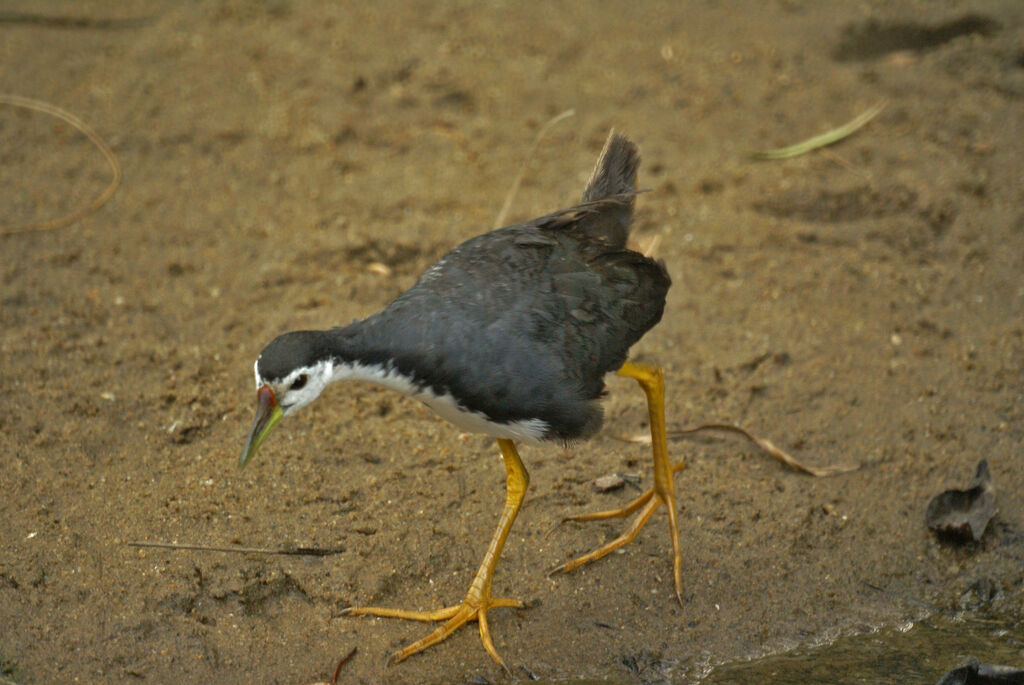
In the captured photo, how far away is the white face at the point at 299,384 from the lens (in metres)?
3.39

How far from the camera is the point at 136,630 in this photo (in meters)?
3.84

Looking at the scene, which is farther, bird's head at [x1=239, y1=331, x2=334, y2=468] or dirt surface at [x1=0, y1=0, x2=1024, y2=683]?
dirt surface at [x1=0, y1=0, x2=1024, y2=683]

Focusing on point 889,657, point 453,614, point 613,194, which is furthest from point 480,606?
point 613,194

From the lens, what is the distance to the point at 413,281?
19.0 feet

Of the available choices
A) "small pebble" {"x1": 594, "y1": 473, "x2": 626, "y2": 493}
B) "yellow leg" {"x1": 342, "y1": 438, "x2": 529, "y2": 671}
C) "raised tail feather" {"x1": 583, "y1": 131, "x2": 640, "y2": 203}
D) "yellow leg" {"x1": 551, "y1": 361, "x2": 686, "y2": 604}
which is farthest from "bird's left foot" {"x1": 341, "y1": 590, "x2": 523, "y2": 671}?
"raised tail feather" {"x1": 583, "y1": 131, "x2": 640, "y2": 203}

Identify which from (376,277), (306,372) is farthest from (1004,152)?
(306,372)

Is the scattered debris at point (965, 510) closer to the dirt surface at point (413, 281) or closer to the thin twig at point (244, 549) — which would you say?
the dirt surface at point (413, 281)

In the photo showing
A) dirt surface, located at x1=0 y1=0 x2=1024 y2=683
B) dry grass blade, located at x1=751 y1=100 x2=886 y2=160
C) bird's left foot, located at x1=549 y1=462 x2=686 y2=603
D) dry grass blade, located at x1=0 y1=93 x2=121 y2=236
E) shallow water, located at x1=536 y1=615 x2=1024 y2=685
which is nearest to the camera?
shallow water, located at x1=536 y1=615 x2=1024 y2=685

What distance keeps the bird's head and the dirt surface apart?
36.1 inches

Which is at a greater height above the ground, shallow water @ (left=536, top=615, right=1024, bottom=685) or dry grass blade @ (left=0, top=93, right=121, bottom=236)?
dry grass blade @ (left=0, top=93, right=121, bottom=236)

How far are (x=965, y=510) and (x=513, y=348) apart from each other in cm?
212

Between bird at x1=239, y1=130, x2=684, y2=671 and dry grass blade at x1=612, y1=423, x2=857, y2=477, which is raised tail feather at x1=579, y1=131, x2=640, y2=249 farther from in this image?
dry grass blade at x1=612, y1=423, x2=857, y2=477

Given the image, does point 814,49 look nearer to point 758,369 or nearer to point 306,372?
point 758,369

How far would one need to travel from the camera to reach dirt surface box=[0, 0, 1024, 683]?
4074 millimetres
